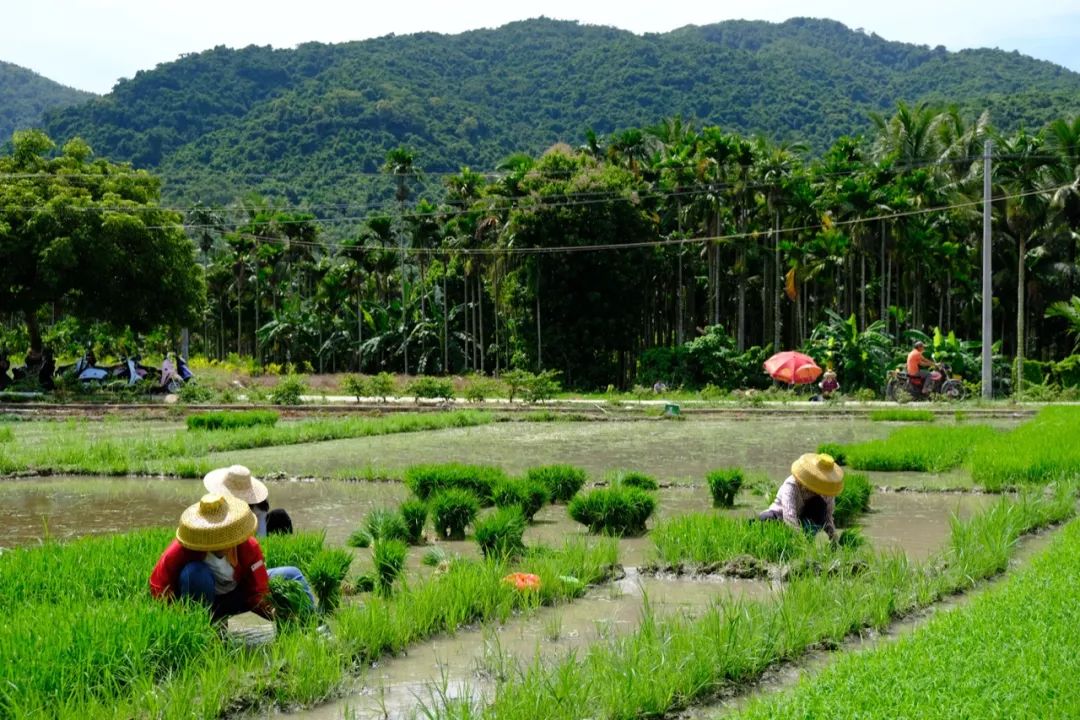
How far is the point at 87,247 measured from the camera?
32594 mm

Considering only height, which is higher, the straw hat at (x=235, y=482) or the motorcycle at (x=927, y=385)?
the straw hat at (x=235, y=482)

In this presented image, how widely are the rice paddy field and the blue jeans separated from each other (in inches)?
11.4

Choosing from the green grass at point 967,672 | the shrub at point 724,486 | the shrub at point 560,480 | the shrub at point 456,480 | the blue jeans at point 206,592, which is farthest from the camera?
the shrub at point 560,480

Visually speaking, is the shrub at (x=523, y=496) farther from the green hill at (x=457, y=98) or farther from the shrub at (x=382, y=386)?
the green hill at (x=457, y=98)

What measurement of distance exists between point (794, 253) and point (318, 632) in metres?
39.7

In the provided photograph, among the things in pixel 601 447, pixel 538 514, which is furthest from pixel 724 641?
pixel 601 447

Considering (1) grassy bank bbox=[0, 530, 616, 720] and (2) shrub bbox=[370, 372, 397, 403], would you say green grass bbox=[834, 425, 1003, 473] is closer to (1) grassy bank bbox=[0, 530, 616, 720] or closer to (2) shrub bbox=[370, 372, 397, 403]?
(1) grassy bank bbox=[0, 530, 616, 720]

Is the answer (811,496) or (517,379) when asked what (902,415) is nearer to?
(517,379)

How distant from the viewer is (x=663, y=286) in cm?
4997

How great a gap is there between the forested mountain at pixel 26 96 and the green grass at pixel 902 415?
461 feet

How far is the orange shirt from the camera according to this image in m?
27.0

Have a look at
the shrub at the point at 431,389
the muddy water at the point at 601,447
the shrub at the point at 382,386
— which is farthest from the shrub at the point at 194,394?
the muddy water at the point at 601,447

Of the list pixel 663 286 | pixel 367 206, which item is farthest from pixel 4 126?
pixel 663 286

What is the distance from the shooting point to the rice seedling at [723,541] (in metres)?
8.57
